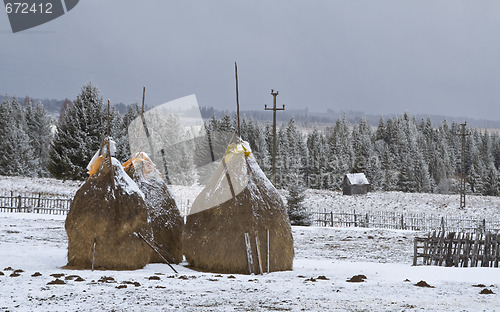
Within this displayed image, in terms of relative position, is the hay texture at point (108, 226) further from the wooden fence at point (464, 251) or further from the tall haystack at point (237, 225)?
the wooden fence at point (464, 251)

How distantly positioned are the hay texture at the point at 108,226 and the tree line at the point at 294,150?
7509mm

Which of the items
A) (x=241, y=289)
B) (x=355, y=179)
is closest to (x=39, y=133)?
(x=355, y=179)

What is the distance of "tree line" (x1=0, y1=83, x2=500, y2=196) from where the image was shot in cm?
4378

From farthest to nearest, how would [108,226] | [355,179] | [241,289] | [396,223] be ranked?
1. [355,179]
2. [396,223]
3. [108,226]
4. [241,289]

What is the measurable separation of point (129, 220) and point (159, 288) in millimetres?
2692

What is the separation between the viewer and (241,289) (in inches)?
403

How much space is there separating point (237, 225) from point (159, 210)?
2329 millimetres

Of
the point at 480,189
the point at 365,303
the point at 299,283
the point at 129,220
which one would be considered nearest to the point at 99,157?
the point at 129,220

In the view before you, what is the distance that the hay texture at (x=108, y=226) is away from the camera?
1218 centimetres

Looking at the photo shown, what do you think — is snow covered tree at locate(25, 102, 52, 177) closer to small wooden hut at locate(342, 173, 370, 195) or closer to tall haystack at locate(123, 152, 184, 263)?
small wooden hut at locate(342, 173, 370, 195)

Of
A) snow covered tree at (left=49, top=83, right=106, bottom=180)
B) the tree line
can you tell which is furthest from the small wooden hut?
snow covered tree at (left=49, top=83, right=106, bottom=180)

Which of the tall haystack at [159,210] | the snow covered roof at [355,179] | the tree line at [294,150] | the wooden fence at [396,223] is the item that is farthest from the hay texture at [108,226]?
the snow covered roof at [355,179]

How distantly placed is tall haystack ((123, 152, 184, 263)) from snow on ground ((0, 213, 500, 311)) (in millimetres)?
651

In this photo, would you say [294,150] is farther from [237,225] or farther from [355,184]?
[237,225]
